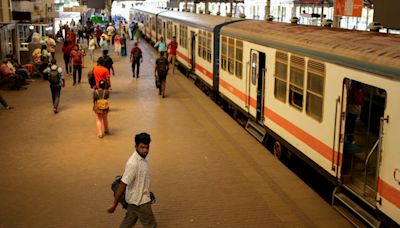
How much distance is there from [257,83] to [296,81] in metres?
2.52

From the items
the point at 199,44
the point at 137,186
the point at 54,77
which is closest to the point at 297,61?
the point at 137,186

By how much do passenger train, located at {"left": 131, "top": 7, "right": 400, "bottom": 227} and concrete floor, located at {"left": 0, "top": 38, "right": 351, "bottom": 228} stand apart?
51 centimetres

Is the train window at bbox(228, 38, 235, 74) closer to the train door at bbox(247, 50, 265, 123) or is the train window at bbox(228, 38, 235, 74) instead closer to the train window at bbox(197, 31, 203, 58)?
the train door at bbox(247, 50, 265, 123)

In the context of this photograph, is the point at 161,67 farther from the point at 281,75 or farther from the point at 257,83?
the point at 281,75

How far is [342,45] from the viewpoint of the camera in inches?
308

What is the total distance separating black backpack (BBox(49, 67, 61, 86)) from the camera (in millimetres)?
14102

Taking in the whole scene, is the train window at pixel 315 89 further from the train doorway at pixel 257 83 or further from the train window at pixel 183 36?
the train window at pixel 183 36

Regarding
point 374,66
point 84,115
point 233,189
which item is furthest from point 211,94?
point 374,66

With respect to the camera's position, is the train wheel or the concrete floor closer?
the concrete floor

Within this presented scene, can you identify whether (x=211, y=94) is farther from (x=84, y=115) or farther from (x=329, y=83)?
(x=329, y=83)

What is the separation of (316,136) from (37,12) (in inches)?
805

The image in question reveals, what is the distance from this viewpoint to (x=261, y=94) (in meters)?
11.8

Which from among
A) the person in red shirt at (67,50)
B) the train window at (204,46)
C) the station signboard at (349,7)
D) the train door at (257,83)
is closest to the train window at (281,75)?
the train door at (257,83)

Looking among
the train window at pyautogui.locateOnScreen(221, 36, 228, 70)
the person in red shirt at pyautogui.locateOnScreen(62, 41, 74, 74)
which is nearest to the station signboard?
the train window at pyautogui.locateOnScreen(221, 36, 228, 70)
